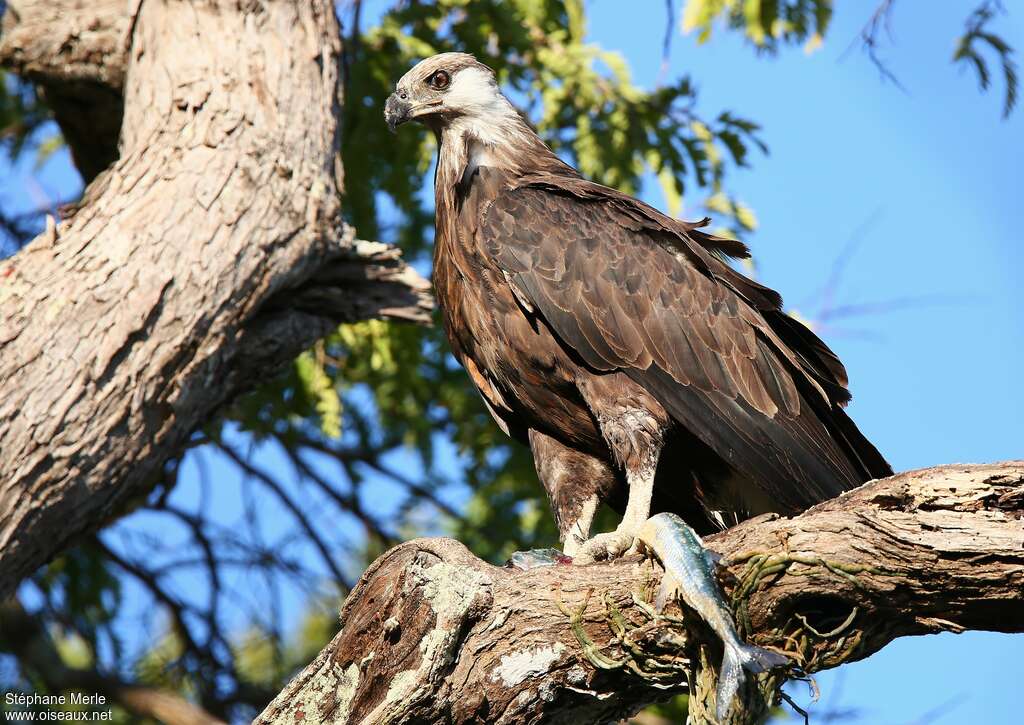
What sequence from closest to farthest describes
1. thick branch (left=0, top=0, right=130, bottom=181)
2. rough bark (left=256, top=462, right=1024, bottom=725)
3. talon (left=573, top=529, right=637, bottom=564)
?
rough bark (left=256, top=462, right=1024, bottom=725) → talon (left=573, top=529, right=637, bottom=564) → thick branch (left=0, top=0, right=130, bottom=181)

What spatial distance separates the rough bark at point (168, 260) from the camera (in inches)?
195

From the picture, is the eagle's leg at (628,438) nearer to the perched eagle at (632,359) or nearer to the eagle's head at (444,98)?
the perched eagle at (632,359)

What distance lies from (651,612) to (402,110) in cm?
283

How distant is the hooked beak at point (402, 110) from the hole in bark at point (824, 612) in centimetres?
294

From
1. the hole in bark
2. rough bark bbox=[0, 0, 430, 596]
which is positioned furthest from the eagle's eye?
the hole in bark

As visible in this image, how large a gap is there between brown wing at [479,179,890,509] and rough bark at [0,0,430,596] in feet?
4.60

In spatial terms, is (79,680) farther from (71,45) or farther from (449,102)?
(449,102)

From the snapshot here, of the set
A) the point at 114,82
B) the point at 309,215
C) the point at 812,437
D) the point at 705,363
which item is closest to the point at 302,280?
the point at 309,215

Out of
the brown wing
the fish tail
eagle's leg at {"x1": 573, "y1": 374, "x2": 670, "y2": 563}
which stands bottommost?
the fish tail

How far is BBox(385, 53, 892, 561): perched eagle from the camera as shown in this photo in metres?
4.54

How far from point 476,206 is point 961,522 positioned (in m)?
2.38

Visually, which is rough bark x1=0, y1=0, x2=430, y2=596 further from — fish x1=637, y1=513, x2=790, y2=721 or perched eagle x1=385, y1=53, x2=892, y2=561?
Result: fish x1=637, y1=513, x2=790, y2=721

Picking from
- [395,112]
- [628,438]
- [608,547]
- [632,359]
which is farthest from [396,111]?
[608,547]

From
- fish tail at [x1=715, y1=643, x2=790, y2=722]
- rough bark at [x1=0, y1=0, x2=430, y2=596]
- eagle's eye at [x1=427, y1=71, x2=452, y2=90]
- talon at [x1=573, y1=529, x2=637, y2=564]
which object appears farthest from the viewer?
eagle's eye at [x1=427, y1=71, x2=452, y2=90]
